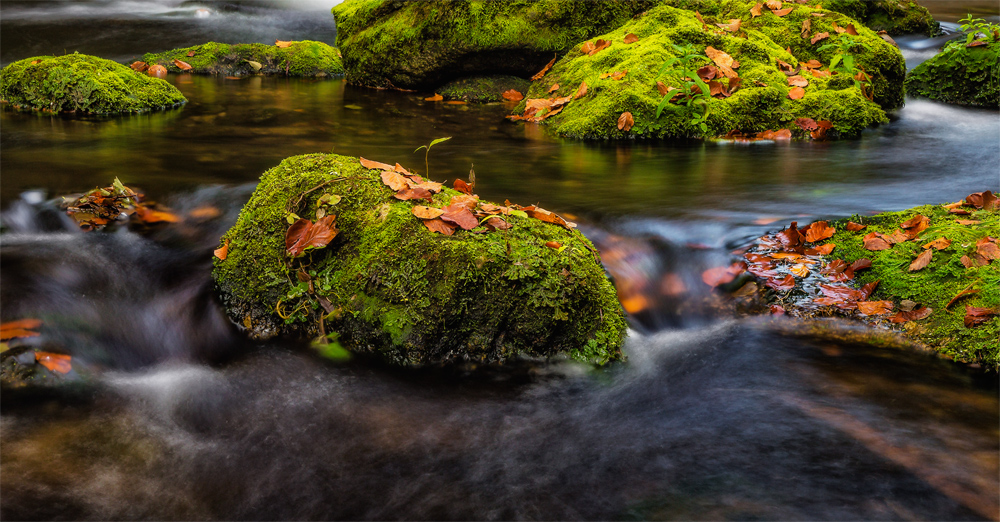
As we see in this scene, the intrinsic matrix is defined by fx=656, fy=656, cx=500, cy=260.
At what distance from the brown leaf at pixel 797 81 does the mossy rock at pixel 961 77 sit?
285 centimetres

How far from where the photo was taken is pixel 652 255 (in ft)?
14.4

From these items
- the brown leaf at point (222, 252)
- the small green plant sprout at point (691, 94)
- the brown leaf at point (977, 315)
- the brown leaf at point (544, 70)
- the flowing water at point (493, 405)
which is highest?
the brown leaf at point (544, 70)

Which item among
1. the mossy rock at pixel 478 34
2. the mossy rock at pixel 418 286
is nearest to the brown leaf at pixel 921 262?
the mossy rock at pixel 418 286

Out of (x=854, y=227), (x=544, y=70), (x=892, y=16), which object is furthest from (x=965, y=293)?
(x=892, y=16)

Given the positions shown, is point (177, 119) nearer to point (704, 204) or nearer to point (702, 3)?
point (704, 204)

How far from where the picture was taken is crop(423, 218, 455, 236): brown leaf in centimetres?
340

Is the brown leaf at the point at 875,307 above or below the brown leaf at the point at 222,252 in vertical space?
below

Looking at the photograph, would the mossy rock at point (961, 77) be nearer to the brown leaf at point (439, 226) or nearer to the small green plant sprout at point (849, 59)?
the small green plant sprout at point (849, 59)

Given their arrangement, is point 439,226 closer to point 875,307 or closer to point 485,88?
point 875,307

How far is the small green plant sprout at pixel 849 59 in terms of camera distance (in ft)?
26.5

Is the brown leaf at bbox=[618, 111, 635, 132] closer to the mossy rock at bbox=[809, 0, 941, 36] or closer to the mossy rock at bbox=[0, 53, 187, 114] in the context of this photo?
the mossy rock at bbox=[0, 53, 187, 114]

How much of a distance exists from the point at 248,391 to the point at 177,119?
5806mm

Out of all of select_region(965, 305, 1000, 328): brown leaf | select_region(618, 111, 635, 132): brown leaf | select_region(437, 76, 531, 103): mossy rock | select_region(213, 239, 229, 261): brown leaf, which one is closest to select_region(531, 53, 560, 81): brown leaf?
select_region(437, 76, 531, 103): mossy rock

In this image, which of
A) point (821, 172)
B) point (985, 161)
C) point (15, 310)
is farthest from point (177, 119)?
point (985, 161)
